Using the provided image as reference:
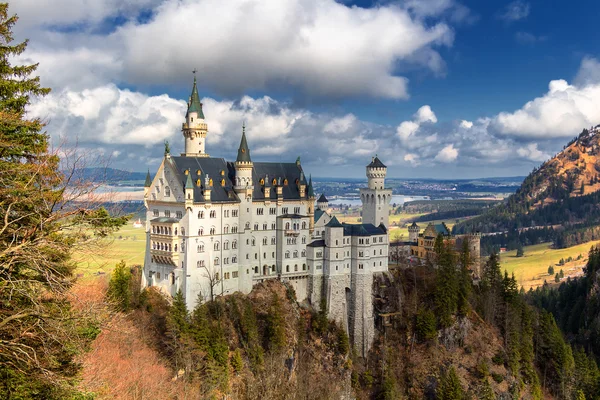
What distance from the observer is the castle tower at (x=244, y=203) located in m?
87.2

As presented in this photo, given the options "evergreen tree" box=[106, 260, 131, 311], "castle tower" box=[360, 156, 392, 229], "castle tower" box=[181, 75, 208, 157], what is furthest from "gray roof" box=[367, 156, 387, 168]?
"evergreen tree" box=[106, 260, 131, 311]

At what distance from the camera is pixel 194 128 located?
8975cm

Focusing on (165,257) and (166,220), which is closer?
(165,257)

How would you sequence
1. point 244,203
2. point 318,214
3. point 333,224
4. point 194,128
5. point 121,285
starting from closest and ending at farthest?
point 121,285 < point 244,203 < point 194,128 < point 333,224 < point 318,214

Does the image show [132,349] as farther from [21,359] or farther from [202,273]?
[21,359]

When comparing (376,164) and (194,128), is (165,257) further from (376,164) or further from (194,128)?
(376,164)

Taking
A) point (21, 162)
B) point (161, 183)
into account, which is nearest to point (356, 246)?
point (161, 183)

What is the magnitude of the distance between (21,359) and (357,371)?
7334cm

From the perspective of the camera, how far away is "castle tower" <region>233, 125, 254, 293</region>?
3433 inches

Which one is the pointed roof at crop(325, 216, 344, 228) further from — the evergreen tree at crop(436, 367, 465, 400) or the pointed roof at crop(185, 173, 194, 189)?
the evergreen tree at crop(436, 367, 465, 400)

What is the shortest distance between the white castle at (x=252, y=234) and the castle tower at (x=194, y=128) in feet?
0.51

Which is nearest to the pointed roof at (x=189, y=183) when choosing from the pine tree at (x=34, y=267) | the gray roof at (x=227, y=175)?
the gray roof at (x=227, y=175)

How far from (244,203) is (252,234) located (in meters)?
5.09

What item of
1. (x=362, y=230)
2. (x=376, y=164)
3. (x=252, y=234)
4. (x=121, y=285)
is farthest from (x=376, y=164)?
(x=121, y=285)
